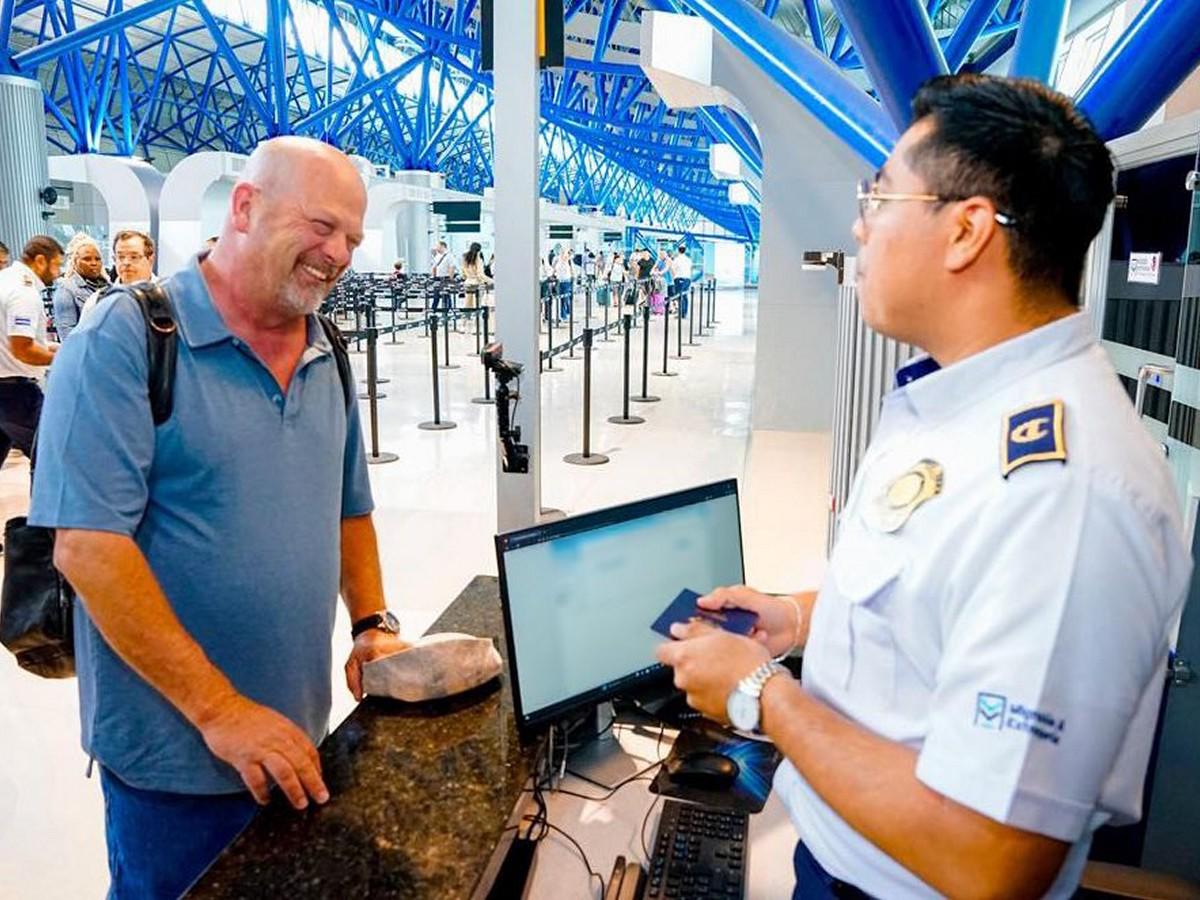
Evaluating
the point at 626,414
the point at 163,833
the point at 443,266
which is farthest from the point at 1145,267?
the point at 443,266

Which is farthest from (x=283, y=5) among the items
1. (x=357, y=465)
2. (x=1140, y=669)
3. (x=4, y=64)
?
(x=1140, y=669)

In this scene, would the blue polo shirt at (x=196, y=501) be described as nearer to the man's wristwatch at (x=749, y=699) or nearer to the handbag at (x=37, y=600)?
the handbag at (x=37, y=600)

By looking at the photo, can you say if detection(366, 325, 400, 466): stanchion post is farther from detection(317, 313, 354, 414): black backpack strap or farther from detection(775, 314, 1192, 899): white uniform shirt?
detection(775, 314, 1192, 899): white uniform shirt

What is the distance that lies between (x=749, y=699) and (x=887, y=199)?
586 mm

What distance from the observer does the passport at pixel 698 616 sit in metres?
1.44

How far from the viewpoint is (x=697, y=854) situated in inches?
61.2

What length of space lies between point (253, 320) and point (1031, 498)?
140 cm

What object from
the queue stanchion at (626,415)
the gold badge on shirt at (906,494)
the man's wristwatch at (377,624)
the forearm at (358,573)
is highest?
the gold badge on shirt at (906,494)

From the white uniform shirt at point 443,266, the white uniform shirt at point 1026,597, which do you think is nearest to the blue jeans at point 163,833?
the white uniform shirt at point 1026,597

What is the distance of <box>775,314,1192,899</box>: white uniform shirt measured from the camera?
0.80 m

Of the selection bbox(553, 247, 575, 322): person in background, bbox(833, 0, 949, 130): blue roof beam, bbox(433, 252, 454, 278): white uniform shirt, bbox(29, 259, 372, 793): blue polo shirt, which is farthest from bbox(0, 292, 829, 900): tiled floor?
bbox(553, 247, 575, 322): person in background

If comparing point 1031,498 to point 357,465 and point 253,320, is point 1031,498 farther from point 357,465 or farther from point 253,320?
point 357,465

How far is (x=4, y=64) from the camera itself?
13242 millimetres

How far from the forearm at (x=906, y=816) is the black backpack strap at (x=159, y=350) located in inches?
45.5
